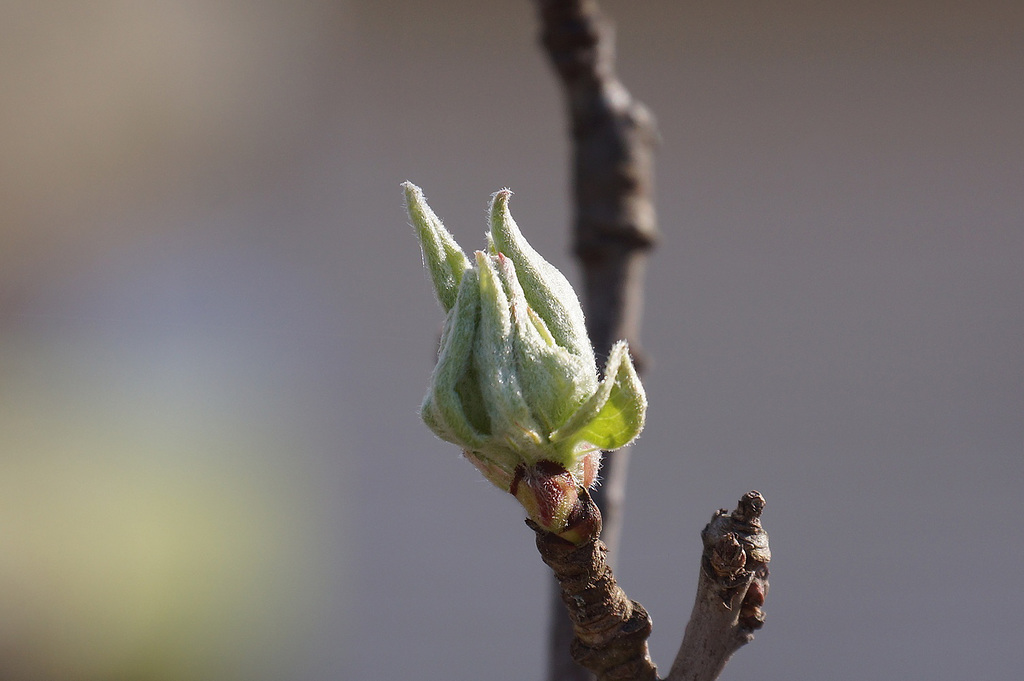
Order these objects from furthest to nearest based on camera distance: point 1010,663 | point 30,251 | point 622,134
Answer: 1. point 30,251
2. point 1010,663
3. point 622,134

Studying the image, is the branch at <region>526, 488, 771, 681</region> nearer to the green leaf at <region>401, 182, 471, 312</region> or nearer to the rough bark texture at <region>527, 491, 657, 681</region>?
the rough bark texture at <region>527, 491, 657, 681</region>

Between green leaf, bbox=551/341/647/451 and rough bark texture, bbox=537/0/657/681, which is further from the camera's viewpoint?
rough bark texture, bbox=537/0/657/681

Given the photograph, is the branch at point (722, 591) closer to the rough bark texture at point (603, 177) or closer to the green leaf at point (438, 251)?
the green leaf at point (438, 251)

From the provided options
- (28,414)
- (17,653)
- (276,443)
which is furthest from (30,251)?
(17,653)

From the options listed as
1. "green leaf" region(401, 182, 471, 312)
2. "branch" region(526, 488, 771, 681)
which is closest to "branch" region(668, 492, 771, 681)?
"branch" region(526, 488, 771, 681)

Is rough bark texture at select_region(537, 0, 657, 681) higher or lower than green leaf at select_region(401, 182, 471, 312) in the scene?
higher

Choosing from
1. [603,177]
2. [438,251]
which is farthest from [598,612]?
[603,177]

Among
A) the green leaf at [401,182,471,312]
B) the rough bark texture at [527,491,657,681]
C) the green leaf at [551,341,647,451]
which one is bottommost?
the rough bark texture at [527,491,657,681]

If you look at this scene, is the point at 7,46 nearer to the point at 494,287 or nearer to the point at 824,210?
the point at 824,210
